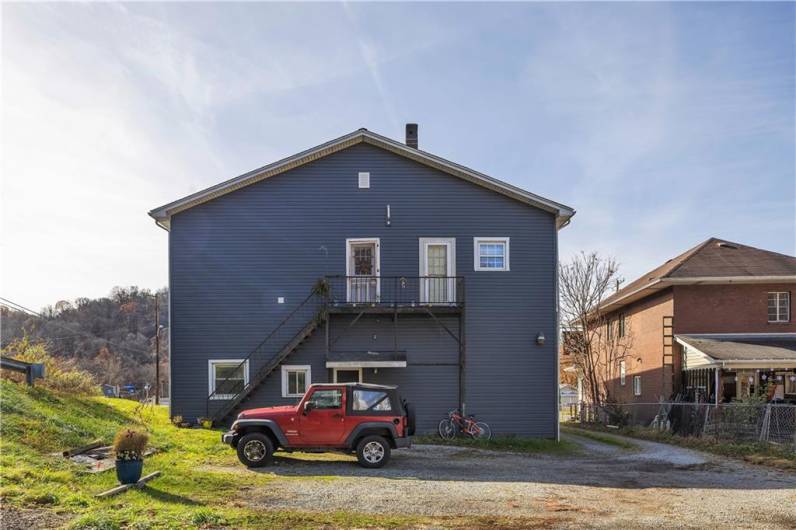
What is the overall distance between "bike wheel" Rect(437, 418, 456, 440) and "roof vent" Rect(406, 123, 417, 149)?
9.33 metres

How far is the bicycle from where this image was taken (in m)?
21.2

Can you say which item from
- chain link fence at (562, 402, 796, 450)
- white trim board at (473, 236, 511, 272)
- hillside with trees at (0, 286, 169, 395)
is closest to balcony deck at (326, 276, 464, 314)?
white trim board at (473, 236, 511, 272)

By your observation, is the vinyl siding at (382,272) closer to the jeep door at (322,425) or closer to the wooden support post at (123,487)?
the jeep door at (322,425)

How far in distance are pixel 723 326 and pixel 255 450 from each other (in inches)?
786

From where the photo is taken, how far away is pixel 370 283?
880 inches

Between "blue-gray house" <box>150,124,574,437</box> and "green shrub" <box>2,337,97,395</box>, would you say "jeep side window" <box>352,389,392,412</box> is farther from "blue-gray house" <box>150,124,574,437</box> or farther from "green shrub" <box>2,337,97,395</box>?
"green shrub" <box>2,337,97,395</box>

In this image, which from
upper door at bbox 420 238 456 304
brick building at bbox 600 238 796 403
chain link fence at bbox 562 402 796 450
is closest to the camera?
chain link fence at bbox 562 402 796 450

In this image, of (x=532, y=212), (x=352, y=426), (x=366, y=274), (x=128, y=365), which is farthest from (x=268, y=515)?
(x=128, y=365)

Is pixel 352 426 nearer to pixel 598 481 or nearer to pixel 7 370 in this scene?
pixel 598 481

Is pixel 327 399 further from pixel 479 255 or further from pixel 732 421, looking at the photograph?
pixel 732 421

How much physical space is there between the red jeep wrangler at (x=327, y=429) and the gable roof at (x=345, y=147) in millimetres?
9517

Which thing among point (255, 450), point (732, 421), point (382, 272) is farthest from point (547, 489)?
point (382, 272)

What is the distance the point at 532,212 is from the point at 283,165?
7961mm

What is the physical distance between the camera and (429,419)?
2198 centimetres
